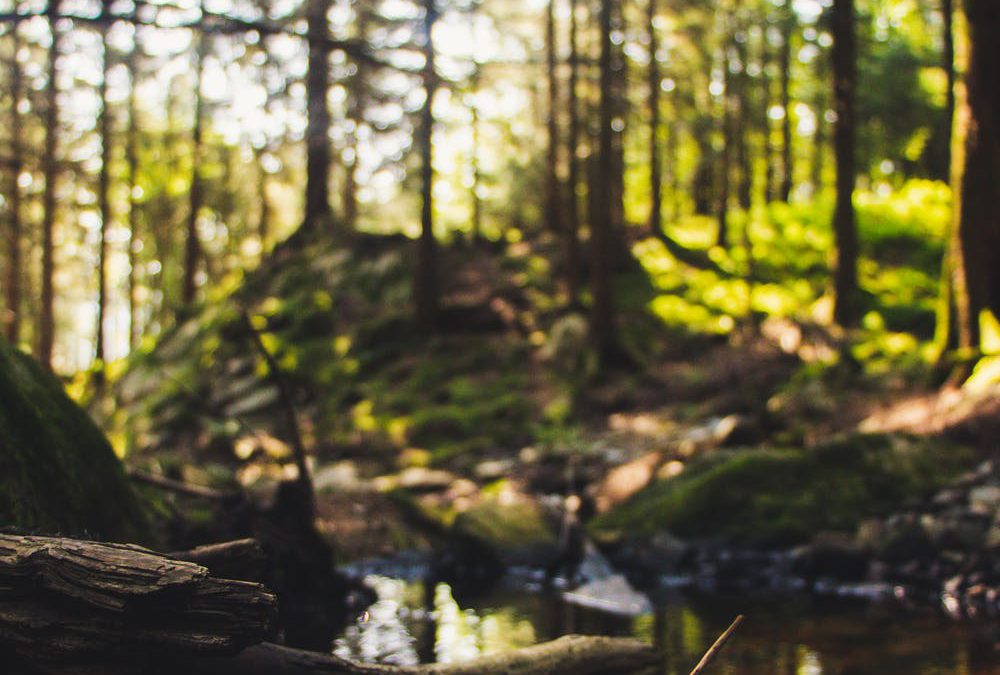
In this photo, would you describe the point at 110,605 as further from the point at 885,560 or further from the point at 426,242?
the point at 426,242

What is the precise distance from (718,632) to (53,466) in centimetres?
460

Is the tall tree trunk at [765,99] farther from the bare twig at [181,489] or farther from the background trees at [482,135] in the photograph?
the bare twig at [181,489]

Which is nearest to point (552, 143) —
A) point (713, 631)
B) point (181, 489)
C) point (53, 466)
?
point (181, 489)

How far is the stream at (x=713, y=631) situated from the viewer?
5770 mm

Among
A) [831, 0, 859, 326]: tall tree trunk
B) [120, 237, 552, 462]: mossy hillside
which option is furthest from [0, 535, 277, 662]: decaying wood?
[831, 0, 859, 326]: tall tree trunk

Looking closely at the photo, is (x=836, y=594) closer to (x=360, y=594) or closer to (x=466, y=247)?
(x=360, y=594)

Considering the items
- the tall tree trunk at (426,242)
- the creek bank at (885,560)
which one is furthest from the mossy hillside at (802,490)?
the tall tree trunk at (426,242)

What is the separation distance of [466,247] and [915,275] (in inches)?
388

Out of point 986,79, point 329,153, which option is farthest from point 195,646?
point 329,153

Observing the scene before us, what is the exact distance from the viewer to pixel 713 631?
6.70 m

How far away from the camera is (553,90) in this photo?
20938 mm

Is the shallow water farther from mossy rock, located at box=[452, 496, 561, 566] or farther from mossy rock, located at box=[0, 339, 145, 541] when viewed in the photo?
mossy rock, located at box=[0, 339, 145, 541]

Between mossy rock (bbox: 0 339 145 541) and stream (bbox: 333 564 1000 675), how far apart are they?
1885 millimetres

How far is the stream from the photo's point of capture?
5.77 meters
